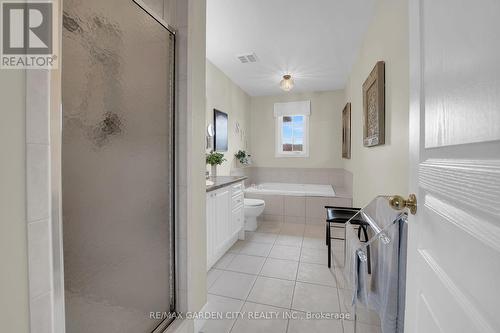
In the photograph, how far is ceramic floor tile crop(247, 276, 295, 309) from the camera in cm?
171

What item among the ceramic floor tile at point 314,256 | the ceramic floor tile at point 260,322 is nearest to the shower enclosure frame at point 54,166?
the ceramic floor tile at point 260,322

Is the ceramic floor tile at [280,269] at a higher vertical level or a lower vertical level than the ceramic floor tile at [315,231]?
lower

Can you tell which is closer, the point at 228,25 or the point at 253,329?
the point at 253,329

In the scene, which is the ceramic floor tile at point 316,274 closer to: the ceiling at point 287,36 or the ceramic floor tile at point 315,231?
the ceramic floor tile at point 315,231

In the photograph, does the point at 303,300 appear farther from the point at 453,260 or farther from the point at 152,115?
the point at 152,115

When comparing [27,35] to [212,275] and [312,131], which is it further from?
[312,131]

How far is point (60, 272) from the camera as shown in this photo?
686 millimetres

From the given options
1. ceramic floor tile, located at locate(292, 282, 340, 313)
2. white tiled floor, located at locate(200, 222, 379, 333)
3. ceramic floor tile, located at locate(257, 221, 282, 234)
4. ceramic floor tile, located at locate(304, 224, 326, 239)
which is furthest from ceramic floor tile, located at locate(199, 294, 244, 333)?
ceramic floor tile, located at locate(304, 224, 326, 239)

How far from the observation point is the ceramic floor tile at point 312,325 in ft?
4.72

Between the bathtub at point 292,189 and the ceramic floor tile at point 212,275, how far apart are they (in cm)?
174

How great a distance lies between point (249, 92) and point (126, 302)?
13.9 feet

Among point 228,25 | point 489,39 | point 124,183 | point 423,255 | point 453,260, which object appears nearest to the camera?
point 489,39

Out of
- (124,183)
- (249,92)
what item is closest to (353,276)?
(124,183)

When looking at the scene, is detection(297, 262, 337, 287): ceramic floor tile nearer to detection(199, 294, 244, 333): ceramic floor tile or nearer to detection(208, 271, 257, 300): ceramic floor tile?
detection(208, 271, 257, 300): ceramic floor tile
